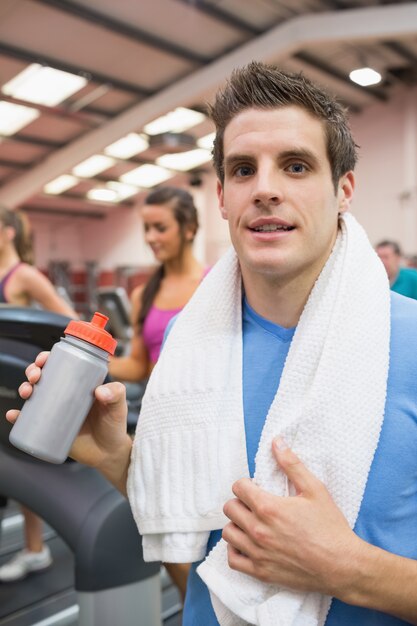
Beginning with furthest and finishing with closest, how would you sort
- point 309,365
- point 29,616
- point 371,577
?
point 29,616 → point 309,365 → point 371,577

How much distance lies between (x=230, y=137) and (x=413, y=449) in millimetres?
534

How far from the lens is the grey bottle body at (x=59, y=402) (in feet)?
2.68

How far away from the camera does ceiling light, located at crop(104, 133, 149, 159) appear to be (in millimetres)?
9742

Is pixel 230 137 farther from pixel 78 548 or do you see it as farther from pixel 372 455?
pixel 78 548

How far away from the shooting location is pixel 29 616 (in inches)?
83.7

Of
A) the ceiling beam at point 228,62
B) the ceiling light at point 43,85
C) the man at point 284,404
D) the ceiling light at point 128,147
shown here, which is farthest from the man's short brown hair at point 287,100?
the ceiling light at point 128,147

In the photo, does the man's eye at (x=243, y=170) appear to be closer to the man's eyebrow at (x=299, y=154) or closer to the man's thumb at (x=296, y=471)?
the man's eyebrow at (x=299, y=154)

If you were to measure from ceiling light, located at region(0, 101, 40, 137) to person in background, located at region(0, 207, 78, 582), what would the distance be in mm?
6019

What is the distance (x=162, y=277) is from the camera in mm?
2273

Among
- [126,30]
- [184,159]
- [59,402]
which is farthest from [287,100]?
[184,159]

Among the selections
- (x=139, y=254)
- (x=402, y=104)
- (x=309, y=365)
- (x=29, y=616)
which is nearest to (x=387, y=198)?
(x=402, y=104)

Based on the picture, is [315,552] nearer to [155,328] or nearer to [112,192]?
[155,328]

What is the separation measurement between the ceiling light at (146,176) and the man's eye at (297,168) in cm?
1069

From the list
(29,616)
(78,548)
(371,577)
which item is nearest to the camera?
(371,577)
